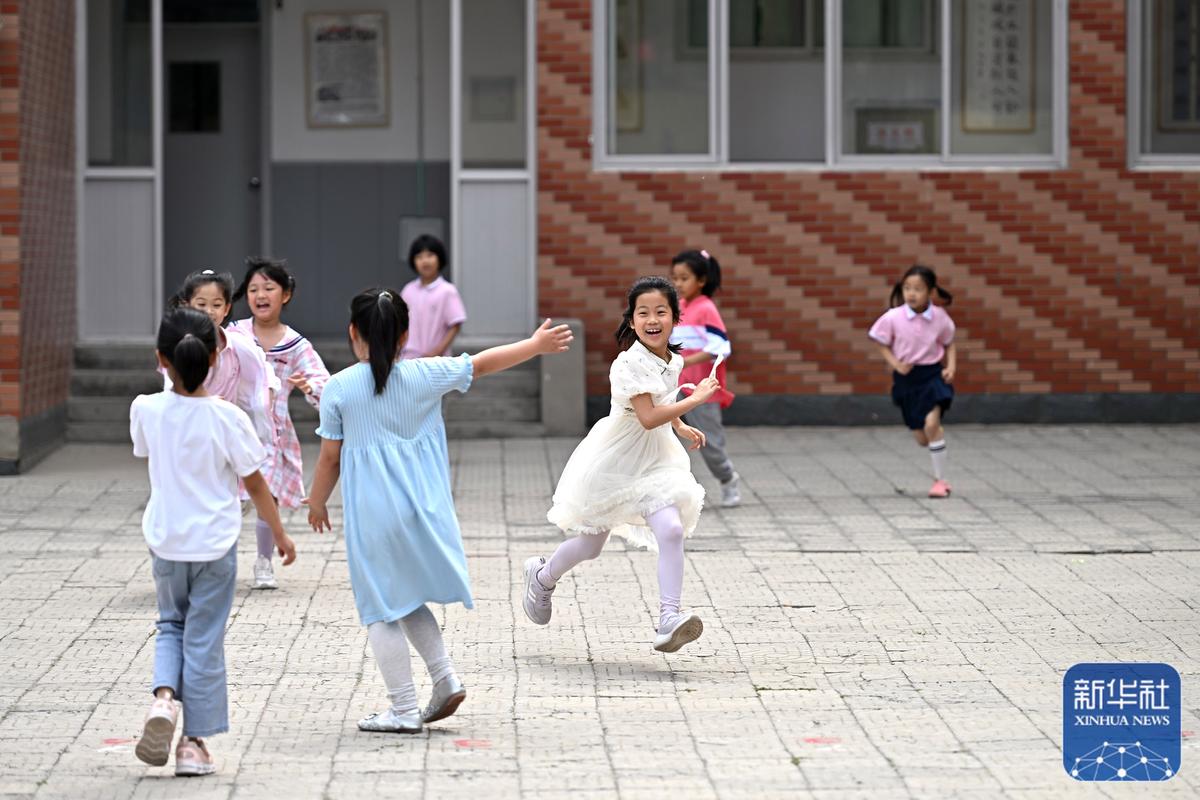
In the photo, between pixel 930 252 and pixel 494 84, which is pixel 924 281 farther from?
pixel 494 84

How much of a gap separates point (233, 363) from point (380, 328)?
232 centimetres

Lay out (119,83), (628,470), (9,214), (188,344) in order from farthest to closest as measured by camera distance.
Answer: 1. (119,83)
2. (9,214)
3. (628,470)
4. (188,344)

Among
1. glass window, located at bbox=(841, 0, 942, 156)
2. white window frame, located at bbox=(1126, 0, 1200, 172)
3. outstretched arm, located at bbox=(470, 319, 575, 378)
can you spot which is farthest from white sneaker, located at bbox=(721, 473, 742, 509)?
white window frame, located at bbox=(1126, 0, 1200, 172)

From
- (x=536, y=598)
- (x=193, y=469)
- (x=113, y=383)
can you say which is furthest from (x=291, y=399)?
(x=193, y=469)

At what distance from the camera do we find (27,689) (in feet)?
23.1

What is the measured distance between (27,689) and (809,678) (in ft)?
9.60

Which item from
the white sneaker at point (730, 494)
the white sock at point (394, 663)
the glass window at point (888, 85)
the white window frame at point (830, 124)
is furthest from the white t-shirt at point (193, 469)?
the glass window at point (888, 85)

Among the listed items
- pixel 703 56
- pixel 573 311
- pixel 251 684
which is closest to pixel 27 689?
pixel 251 684

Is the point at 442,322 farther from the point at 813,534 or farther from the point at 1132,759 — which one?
the point at 1132,759

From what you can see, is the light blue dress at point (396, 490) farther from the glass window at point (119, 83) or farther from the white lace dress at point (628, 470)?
the glass window at point (119, 83)

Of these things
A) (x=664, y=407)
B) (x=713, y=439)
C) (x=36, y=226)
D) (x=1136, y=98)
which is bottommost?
(x=713, y=439)

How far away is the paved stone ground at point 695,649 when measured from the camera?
596 cm

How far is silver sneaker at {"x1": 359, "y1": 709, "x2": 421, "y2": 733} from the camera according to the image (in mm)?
6391

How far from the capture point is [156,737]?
5773mm
